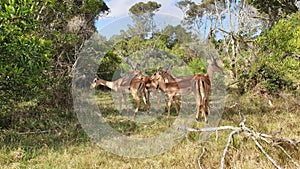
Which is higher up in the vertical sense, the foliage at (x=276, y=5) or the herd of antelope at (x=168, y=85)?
the foliage at (x=276, y=5)

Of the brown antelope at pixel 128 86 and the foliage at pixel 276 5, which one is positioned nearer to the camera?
the brown antelope at pixel 128 86

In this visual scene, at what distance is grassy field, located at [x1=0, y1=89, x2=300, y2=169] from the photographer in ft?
13.8

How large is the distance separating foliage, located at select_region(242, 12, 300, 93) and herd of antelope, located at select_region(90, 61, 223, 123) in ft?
5.02

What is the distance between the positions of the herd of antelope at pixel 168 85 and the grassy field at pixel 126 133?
21.1 inches

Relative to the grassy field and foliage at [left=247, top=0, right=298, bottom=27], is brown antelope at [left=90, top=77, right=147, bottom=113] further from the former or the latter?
foliage at [left=247, top=0, right=298, bottom=27]

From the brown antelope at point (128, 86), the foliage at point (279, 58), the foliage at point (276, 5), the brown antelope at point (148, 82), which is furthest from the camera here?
the foliage at point (276, 5)

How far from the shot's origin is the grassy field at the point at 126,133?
166 inches

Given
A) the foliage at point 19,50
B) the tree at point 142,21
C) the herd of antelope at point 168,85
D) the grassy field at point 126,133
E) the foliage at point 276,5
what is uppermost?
the foliage at point 276,5

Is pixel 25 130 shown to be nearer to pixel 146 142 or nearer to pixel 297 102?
pixel 146 142

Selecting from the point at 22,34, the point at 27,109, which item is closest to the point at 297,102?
the point at 22,34

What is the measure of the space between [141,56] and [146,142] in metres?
3.41

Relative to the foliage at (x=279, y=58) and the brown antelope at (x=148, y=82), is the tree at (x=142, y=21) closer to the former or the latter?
the brown antelope at (x=148, y=82)

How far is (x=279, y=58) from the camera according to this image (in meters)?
7.40

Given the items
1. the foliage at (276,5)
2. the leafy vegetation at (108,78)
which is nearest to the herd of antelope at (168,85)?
the leafy vegetation at (108,78)
